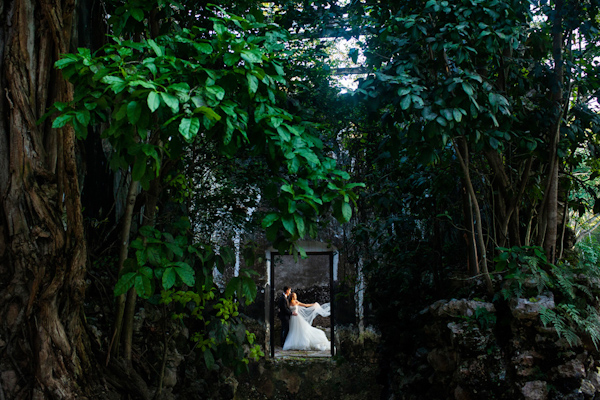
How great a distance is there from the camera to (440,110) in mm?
3074

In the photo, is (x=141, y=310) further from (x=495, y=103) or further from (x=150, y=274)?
(x=495, y=103)

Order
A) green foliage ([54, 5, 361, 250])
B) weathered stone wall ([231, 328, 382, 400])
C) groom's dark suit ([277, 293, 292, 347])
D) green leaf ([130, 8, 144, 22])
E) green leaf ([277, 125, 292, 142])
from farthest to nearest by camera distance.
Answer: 1. groom's dark suit ([277, 293, 292, 347])
2. weathered stone wall ([231, 328, 382, 400])
3. green leaf ([130, 8, 144, 22])
4. green leaf ([277, 125, 292, 142])
5. green foliage ([54, 5, 361, 250])

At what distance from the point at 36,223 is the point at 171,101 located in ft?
3.71

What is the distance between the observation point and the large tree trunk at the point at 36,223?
7.71 feet

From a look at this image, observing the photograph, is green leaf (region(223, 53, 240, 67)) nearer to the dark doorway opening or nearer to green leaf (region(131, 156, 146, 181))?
green leaf (region(131, 156, 146, 181))

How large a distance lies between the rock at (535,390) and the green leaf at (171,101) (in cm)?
329

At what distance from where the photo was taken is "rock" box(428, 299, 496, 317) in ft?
13.0

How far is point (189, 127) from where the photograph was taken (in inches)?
72.4

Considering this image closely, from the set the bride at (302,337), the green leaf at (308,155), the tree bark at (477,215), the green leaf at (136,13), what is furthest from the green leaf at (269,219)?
the bride at (302,337)

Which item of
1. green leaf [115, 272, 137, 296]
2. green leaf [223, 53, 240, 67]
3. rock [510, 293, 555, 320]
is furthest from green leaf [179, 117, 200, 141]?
rock [510, 293, 555, 320]

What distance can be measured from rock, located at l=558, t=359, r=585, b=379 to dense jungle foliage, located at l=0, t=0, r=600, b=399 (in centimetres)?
22

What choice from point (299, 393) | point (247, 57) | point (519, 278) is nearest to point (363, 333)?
point (299, 393)

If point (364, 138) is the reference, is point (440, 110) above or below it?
below

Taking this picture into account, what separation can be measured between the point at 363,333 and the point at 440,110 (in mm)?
5284
